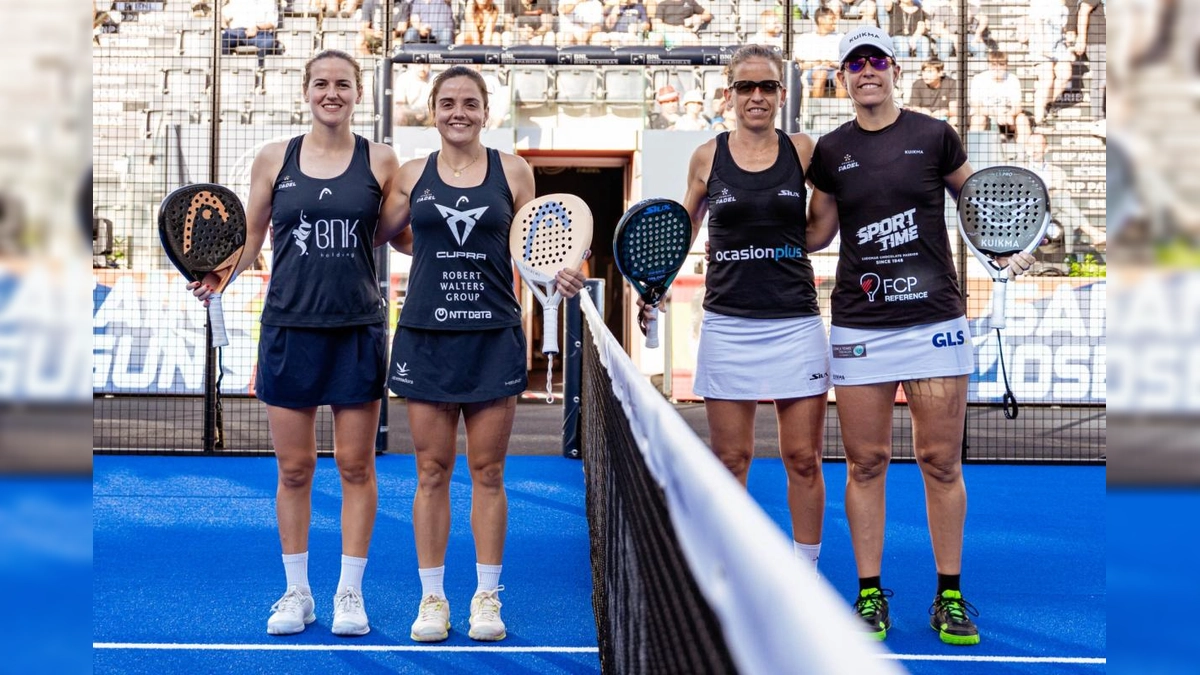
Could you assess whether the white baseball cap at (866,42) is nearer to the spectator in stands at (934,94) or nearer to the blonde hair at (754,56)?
the blonde hair at (754,56)

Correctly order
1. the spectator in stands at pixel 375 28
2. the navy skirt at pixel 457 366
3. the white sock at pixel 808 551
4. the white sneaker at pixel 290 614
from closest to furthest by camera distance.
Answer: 1. the navy skirt at pixel 457 366
2. the white sneaker at pixel 290 614
3. the white sock at pixel 808 551
4. the spectator in stands at pixel 375 28

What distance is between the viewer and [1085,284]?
433 inches

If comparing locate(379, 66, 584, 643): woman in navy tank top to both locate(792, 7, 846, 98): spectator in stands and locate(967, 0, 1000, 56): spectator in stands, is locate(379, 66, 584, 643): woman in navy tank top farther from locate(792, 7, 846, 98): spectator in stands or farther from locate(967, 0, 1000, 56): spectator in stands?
locate(967, 0, 1000, 56): spectator in stands

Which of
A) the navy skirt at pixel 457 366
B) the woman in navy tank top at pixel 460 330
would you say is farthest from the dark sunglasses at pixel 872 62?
the navy skirt at pixel 457 366

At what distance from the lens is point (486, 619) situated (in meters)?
3.53

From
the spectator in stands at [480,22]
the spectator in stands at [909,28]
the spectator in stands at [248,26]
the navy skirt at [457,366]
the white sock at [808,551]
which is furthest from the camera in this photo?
the spectator in stands at [480,22]

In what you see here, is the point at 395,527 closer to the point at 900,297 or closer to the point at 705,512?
the point at 900,297

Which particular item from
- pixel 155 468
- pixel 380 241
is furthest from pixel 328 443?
pixel 380 241

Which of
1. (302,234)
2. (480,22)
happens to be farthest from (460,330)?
(480,22)

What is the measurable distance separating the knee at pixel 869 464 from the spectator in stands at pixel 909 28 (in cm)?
929

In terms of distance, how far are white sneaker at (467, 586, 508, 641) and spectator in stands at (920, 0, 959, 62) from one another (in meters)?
10.0

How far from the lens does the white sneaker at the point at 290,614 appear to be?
11.7 ft

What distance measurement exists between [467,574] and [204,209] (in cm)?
174

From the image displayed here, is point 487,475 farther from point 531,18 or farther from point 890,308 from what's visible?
point 531,18
